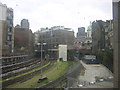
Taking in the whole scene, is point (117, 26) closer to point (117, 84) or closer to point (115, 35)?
point (115, 35)

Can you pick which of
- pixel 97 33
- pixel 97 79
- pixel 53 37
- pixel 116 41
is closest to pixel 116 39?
pixel 116 41

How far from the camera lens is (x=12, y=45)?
7.82 m

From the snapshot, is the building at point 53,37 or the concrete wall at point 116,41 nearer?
the concrete wall at point 116,41

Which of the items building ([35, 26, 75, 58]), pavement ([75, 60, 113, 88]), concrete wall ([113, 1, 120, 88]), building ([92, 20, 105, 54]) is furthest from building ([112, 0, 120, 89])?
building ([92, 20, 105, 54])

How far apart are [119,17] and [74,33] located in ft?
9.37

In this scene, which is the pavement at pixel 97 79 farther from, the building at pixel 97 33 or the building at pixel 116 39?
the building at pixel 97 33

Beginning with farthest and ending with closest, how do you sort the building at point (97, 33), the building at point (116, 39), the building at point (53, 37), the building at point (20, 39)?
1. the building at point (97, 33)
2. the building at point (20, 39)
3. the building at point (53, 37)
4. the building at point (116, 39)

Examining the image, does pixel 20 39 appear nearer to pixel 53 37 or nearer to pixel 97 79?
pixel 53 37

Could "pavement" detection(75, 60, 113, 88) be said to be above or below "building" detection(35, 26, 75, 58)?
below

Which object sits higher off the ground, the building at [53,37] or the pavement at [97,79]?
the building at [53,37]

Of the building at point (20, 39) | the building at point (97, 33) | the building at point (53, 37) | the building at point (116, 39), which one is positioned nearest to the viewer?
the building at point (116, 39)

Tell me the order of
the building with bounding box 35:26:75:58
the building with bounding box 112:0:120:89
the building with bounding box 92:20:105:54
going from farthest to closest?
the building with bounding box 92:20:105:54 < the building with bounding box 35:26:75:58 < the building with bounding box 112:0:120:89

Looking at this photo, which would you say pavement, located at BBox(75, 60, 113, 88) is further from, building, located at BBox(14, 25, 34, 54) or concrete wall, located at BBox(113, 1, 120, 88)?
building, located at BBox(14, 25, 34, 54)

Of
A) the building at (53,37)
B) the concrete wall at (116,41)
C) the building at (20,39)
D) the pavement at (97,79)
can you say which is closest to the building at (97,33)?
the pavement at (97,79)
